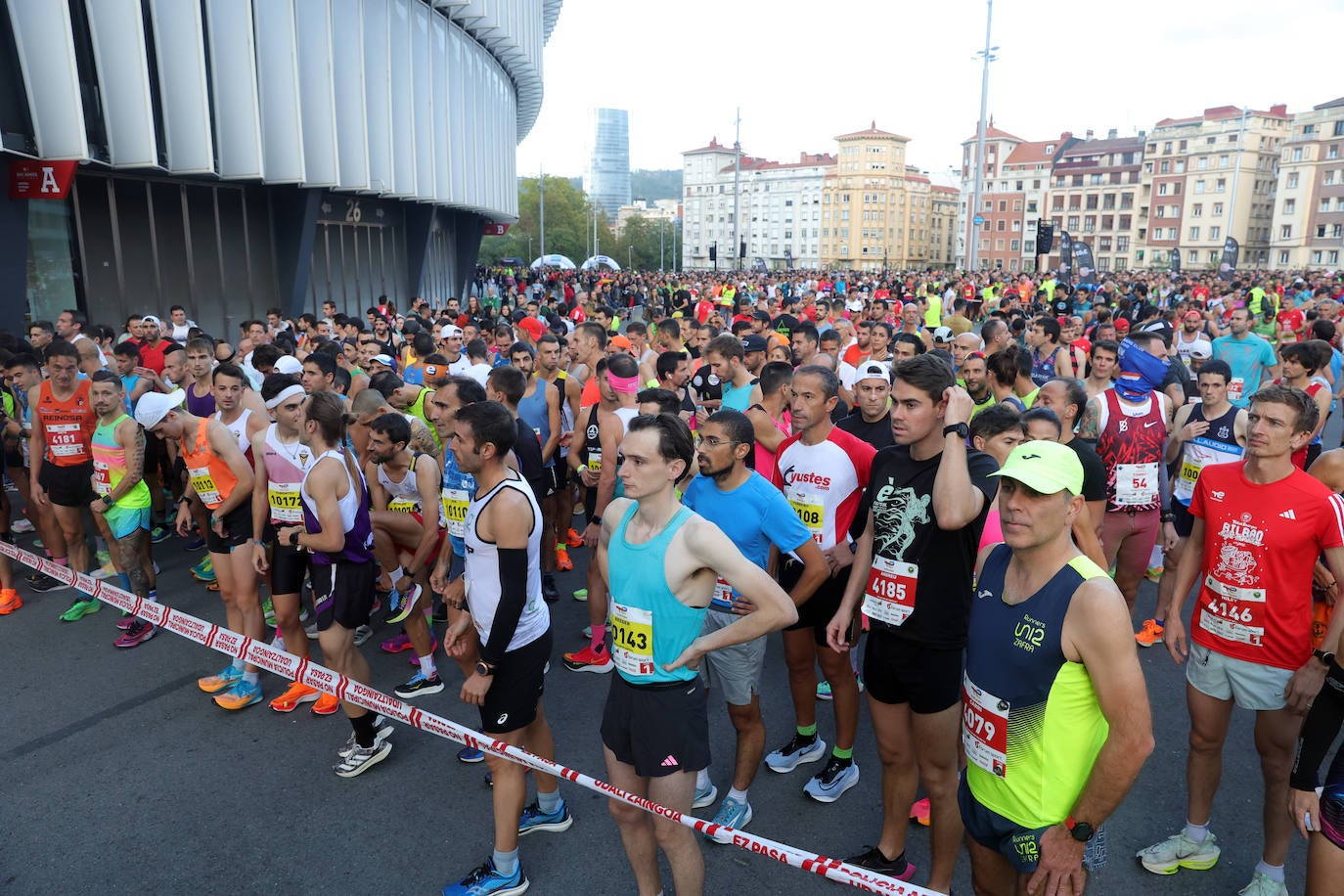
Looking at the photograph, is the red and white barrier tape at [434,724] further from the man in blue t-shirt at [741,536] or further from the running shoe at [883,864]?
the man in blue t-shirt at [741,536]

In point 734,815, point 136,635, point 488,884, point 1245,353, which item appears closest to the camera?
point 488,884

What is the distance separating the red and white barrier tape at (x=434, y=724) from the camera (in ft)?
8.91

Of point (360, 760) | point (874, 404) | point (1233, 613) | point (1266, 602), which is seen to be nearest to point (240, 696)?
point (360, 760)

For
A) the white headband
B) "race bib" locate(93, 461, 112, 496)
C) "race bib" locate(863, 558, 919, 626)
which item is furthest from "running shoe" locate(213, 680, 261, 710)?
"race bib" locate(863, 558, 919, 626)

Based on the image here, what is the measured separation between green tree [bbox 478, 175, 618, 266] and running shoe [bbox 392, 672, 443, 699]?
100609 mm

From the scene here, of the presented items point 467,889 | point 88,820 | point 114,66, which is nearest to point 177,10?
point 114,66

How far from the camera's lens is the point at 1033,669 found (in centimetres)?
236

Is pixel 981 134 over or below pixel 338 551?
over

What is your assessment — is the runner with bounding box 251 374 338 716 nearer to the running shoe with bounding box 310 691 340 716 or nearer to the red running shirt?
the running shoe with bounding box 310 691 340 716

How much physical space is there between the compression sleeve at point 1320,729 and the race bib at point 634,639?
2100 millimetres

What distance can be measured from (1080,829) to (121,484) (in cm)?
631

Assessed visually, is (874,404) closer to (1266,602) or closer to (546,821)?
(1266,602)

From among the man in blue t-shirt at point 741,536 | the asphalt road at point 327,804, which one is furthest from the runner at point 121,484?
the man in blue t-shirt at point 741,536

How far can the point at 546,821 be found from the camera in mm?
3957
